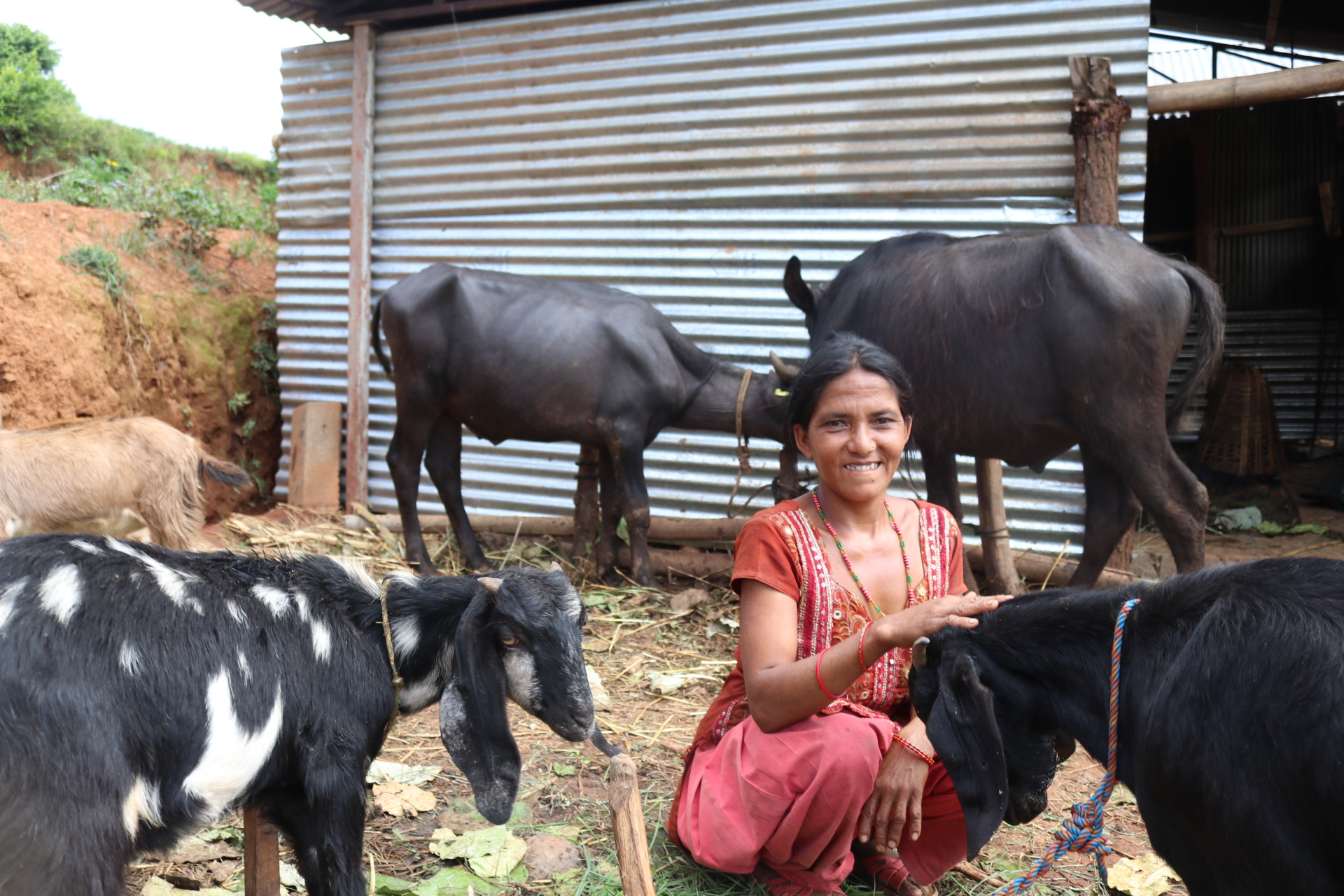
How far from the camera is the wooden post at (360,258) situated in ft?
25.6

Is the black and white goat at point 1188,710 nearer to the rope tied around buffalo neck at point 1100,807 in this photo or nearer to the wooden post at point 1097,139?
the rope tied around buffalo neck at point 1100,807

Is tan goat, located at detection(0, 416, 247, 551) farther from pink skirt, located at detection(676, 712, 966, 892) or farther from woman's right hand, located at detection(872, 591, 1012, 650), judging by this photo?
woman's right hand, located at detection(872, 591, 1012, 650)

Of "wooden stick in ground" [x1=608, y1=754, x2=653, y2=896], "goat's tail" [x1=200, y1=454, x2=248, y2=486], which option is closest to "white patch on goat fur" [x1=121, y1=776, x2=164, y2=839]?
"wooden stick in ground" [x1=608, y1=754, x2=653, y2=896]

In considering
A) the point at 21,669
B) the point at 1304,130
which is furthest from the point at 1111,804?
the point at 1304,130

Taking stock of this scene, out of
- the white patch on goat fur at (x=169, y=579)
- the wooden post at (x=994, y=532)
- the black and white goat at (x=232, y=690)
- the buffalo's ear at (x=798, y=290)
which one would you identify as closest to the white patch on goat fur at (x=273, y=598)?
the black and white goat at (x=232, y=690)

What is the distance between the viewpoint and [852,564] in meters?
2.51

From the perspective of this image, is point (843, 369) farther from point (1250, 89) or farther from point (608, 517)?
point (1250, 89)

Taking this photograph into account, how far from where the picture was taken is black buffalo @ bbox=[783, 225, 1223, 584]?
4180 millimetres

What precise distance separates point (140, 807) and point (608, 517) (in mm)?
4398

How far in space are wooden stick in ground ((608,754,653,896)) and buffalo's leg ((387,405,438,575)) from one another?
4.55 m

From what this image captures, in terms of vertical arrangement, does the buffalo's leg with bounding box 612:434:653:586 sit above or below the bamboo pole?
below

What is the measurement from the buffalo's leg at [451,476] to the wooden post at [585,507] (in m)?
0.67

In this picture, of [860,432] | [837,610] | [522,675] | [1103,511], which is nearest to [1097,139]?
[1103,511]

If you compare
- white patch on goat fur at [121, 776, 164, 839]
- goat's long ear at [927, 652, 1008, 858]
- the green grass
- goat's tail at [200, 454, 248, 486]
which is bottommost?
white patch on goat fur at [121, 776, 164, 839]
